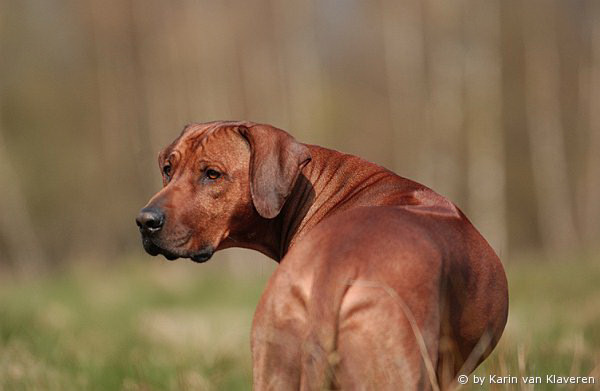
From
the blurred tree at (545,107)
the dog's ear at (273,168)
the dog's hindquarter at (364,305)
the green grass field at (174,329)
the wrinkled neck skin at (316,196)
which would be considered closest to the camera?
the dog's hindquarter at (364,305)

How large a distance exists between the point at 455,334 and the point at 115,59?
2164 centimetres

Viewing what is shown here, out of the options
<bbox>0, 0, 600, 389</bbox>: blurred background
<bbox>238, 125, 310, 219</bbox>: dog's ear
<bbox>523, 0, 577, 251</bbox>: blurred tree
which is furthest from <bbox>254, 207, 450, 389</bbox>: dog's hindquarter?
<bbox>523, 0, 577, 251</bbox>: blurred tree

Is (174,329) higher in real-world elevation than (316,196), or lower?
lower

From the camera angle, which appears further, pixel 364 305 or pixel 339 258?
pixel 339 258

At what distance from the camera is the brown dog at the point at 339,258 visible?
2.79m

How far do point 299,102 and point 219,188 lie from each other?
18.7 metres

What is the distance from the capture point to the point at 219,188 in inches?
159

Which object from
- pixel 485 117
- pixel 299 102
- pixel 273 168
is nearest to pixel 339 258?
pixel 273 168

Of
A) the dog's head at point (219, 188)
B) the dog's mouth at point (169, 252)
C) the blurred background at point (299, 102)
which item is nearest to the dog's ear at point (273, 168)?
the dog's head at point (219, 188)

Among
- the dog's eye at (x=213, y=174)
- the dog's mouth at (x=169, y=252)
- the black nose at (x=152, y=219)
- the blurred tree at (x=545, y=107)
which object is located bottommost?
the blurred tree at (x=545, y=107)

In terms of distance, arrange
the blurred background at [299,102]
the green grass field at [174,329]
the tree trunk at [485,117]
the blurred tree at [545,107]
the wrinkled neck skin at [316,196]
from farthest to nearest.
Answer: the blurred tree at [545,107] < the blurred background at [299,102] < the tree trunk at [485,117] < the green grass field at [174,329] < the wrinkled neck skin at [316,196]

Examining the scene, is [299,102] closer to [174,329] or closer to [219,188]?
[174,329]

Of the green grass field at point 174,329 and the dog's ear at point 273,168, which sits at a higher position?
the dog's ear at point 273,168

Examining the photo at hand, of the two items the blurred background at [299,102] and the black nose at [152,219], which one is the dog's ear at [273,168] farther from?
the blurred background at [299,102]
